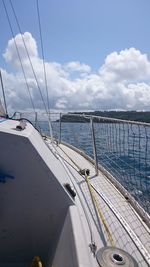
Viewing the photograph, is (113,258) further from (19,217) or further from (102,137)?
(102,137)

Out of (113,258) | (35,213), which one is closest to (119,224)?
(35,213)

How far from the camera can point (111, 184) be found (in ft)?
11.1

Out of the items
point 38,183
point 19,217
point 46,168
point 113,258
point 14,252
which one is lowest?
point 14,252

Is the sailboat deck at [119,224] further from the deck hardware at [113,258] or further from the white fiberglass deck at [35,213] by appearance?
the deck hardware at [113,258]

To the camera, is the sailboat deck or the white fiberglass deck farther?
the white fiberglass deck

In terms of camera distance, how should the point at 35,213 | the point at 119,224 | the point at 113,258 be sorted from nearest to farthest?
the point at 113,258, the point at 35,213, the point at 119,224

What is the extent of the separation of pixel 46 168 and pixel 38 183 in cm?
14

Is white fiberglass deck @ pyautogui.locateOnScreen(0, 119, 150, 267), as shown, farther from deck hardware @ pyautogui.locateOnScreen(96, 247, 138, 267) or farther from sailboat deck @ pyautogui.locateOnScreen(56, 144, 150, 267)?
deck hardware @ pyautogui.locateOnScreen(96, 247, 138, 267)

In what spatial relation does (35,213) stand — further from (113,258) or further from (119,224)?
(113,258)

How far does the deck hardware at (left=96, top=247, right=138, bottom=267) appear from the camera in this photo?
1.14m

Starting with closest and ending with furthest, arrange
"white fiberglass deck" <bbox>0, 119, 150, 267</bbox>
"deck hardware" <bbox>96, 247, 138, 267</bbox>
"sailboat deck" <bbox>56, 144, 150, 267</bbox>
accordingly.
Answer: "deck hardware" <bbox>96, 247, 138, 267</bbox> < "sailboat deck" <bbox>56, 144, 150, 267</bbox> < "white fiberglass deck" <bbox>0, 119, 150, 267</bbox>

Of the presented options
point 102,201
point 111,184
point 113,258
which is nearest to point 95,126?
point 111,184

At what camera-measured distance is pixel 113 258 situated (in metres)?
1.19

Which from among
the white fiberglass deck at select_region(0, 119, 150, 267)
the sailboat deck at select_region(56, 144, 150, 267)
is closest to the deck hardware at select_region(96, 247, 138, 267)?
the sailboat deck at select_region(56, 144, 150, 267)
